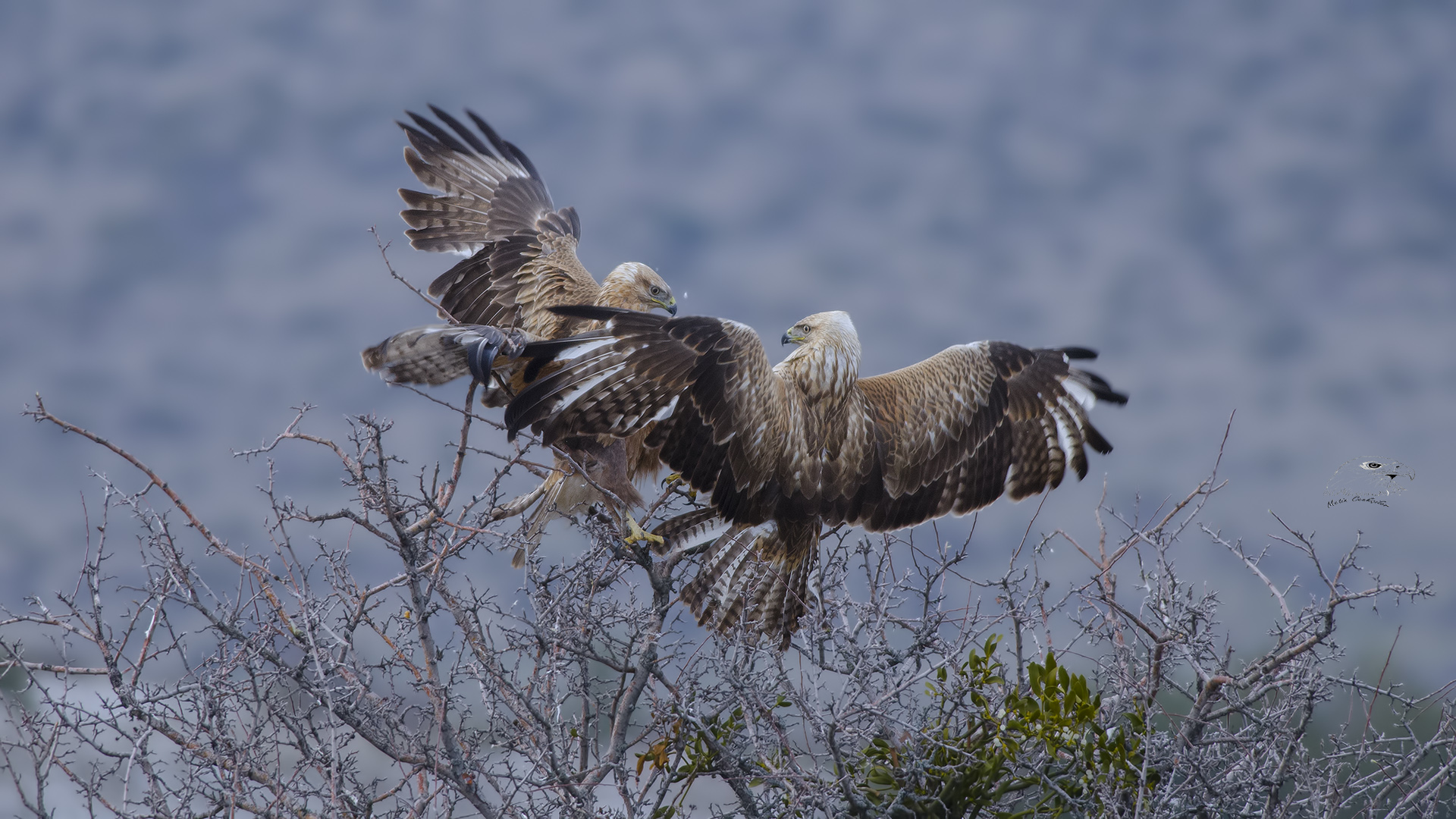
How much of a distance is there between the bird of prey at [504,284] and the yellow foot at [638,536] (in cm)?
2

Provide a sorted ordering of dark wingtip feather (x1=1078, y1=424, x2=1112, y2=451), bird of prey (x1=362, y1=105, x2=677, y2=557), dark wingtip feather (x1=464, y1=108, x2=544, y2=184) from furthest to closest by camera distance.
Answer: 1. dark wingtip feather (x1=464, y1=108, x2=544, y2=184)
2. dark wingtip feather (x1=1078, y1=424, x2=1112, y2=451)
3. bird of prey (x1=362, y1=105, x2=677, y2=557)

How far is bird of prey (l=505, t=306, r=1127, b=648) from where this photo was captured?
4.23 metres

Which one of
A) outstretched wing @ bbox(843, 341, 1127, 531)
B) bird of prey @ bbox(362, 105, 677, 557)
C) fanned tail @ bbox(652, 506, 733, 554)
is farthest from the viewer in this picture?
outstretched wing @ bbox(843, 341, 1127, 531)

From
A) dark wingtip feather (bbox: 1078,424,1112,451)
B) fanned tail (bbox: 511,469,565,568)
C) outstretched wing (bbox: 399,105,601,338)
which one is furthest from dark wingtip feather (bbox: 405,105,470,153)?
dark wingtip feather (bbox: 1078,424,1112,451)

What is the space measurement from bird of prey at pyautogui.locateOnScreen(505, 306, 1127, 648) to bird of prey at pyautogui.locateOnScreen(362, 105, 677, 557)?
0.31 metres

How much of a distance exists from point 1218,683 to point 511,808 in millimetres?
2285

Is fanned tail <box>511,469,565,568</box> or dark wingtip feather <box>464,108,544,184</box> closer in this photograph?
fanned tail <box>511,469,565,568</box>

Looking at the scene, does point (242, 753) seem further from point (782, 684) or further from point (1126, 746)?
point (1126, 746)

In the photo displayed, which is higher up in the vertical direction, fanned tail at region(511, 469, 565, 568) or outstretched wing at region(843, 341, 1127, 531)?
outstretched wing at region(843, 341, 1127, 531)

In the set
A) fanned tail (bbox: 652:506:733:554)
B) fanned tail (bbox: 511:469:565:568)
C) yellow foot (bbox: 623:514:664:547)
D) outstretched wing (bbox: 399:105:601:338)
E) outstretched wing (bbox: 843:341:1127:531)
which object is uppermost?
outstretched wing (bbox: 399:105:601:338)

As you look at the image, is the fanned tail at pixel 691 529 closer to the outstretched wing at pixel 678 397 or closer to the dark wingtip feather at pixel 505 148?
the outstretched wing at pixel 678 397

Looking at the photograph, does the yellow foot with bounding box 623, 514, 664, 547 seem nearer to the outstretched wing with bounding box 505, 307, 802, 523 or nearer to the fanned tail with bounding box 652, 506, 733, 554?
the fanned tail with bounding box 652, 506, 733, 554

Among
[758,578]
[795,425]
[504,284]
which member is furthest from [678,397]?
[504,284]

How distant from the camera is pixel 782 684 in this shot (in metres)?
3.67
